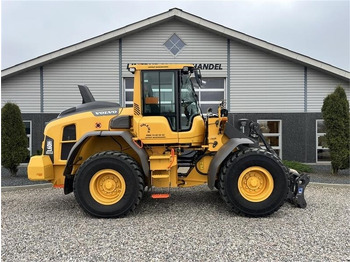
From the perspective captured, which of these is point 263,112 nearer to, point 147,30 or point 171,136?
point 147,30

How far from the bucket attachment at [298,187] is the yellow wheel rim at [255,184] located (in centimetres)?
61

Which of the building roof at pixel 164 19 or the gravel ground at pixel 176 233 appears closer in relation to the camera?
the gravel ground at pixel 176 233

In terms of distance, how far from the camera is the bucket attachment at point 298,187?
6.02m

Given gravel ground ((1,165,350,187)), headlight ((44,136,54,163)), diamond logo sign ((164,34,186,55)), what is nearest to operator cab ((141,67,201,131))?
headlight ((44,136,54,163))

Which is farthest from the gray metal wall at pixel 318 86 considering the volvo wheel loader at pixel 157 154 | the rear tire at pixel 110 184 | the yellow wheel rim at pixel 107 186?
the yellow wheel rim at pixel 107 186

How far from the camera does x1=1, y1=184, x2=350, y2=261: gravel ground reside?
4016 mm

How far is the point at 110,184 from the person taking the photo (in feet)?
18.7

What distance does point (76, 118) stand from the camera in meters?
6.16

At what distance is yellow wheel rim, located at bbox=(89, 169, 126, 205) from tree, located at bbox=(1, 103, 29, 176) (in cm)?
538

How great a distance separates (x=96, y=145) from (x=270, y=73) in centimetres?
933

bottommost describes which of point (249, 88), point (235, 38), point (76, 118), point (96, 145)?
point (96, 145)

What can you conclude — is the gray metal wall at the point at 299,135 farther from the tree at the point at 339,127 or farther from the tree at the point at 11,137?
the tree at the point at 11,137

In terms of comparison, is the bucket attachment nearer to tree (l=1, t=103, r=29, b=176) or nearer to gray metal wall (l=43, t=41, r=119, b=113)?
tree (l=1, t=103, r=29, b=176)

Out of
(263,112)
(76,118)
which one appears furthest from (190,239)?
(263,112)
